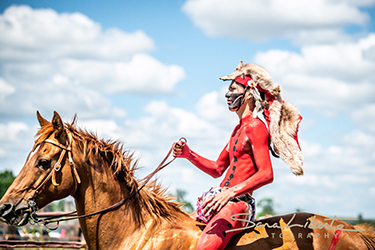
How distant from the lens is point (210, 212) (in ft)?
14.3

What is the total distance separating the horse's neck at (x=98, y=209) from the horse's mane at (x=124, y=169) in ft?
0.49

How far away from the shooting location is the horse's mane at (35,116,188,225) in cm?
431

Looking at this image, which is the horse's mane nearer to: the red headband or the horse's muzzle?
the horse's muzzle

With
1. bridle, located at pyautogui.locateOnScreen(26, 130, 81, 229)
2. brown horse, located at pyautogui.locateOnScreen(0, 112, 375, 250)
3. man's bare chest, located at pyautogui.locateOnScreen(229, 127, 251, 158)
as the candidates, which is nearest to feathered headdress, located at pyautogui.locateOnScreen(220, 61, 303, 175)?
man's bare chest, located at pyautogui.locateOnScreen(229, 127, 251, 158)

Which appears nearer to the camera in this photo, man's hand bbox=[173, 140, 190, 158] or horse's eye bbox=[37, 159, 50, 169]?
horse's eye bbox=[37, 159, 50, 169]

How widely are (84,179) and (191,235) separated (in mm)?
1332

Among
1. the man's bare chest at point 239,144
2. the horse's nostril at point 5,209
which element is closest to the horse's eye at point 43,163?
the horse's nostril at point 5,209

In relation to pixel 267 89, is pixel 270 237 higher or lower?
lower

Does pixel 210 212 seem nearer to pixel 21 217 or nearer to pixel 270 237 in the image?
pixel 270 237

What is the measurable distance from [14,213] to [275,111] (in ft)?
9.71

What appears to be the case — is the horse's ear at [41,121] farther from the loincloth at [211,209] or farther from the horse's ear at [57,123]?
the loincloth at [211,209]

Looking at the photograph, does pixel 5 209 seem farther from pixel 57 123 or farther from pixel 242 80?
pixel 242 80

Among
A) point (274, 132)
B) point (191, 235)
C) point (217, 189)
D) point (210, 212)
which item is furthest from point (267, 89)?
point (191, 235)

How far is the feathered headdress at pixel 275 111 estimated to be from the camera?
4188mm
